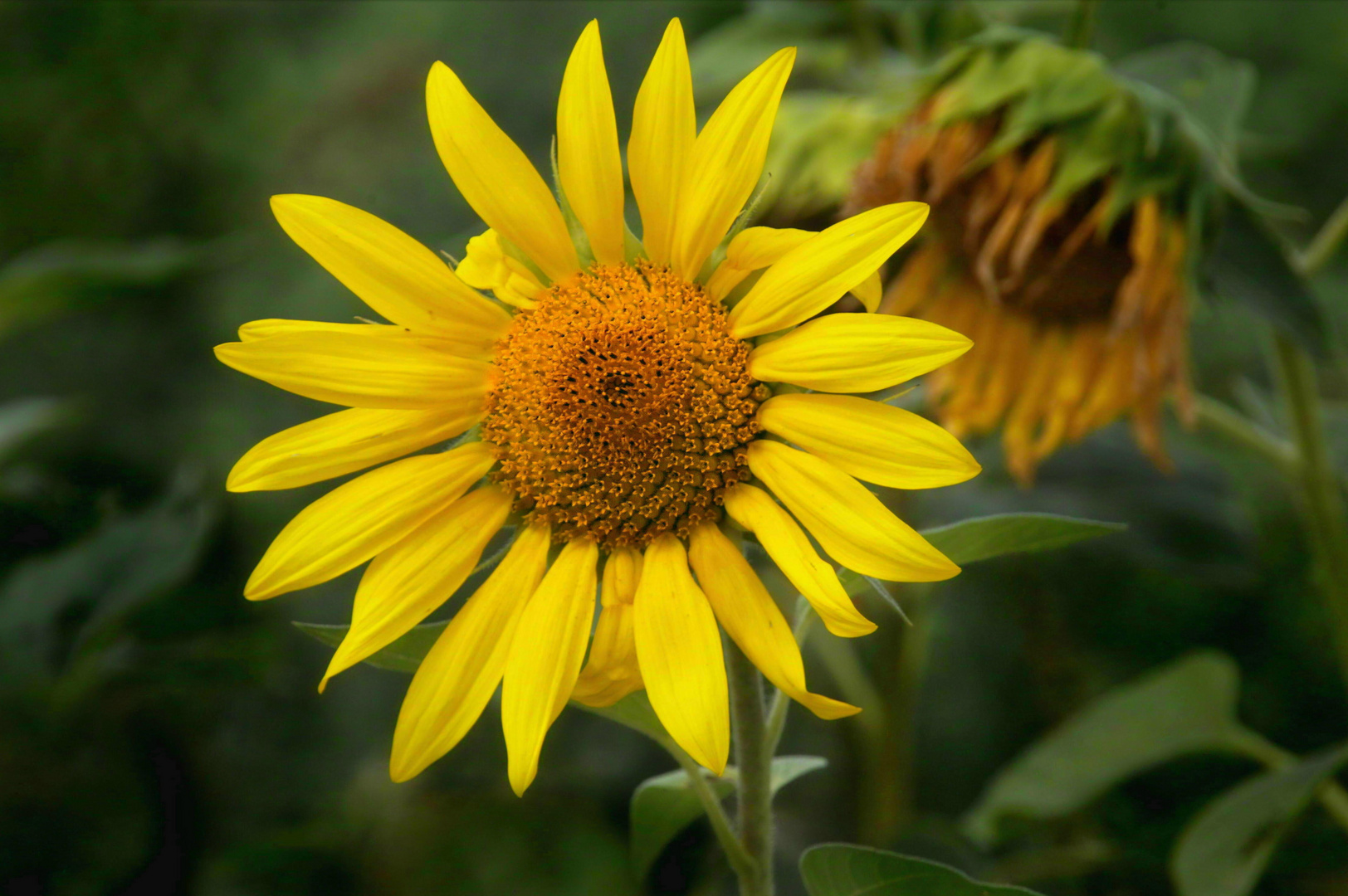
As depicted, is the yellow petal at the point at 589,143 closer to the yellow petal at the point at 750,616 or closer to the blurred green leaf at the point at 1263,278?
the yellow petal at the point at 750,616

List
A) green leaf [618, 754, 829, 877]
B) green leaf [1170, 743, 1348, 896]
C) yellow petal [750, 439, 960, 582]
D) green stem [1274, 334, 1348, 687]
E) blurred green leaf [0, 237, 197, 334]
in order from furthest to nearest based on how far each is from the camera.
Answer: blurred green leaf [0, 237, 197, 334]
green stem [1274, 334, 1348, 687]
green leaf [1170, 743, 1348, 896]
green leaf [618, 754, 829, 877]
yellow petal [750, 439, 960, 582]

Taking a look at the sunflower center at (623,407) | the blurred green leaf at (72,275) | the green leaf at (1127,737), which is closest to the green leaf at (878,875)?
the sunflower center at (623,407)

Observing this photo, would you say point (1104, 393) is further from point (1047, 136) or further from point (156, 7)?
point (156, 7)

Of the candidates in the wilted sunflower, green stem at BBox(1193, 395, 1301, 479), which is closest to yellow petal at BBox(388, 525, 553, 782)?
the wilted sunflower

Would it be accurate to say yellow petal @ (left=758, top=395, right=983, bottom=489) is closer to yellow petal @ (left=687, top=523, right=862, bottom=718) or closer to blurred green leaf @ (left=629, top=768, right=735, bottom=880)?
yellow petal @ (left=687, top=523, right=862, bottom=718)

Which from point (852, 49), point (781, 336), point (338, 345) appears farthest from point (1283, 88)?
point (338, 345)

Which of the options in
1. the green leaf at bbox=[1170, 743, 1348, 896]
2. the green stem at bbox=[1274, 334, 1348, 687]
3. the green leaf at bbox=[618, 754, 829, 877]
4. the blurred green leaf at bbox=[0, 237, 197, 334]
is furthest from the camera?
the blurred green leaf at bbox=[0, 237, 197, 334]

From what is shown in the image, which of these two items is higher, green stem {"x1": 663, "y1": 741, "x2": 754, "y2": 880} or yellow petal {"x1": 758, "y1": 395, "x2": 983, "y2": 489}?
yellow petal {"x1": 758, "y1": 395, "x2": 983, "y2": 489}
